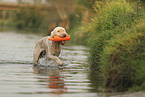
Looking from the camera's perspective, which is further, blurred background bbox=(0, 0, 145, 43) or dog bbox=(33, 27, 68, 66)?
blurred background bbox=(0, 0, 145, 43)

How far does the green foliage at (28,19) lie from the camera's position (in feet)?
195

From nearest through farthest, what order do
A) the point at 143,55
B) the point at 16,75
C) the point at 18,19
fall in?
the point at 143,55 < the point at 16,75 < the point at 18,19

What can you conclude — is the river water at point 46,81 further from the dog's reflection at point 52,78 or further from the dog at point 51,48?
the dog at point 51,48

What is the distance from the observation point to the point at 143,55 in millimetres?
8125

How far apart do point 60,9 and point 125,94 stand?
55.0 metres

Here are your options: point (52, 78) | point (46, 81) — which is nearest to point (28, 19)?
point (52, 78)

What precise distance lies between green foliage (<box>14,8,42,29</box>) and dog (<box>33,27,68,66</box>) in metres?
46.9

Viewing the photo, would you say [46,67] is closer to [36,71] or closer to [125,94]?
[36,71]

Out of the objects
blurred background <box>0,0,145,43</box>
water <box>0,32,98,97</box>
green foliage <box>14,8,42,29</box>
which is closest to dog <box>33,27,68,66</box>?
water <box>0,32,98,97</box>

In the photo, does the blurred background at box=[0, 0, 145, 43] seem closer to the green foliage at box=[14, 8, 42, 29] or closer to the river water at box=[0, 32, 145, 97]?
the green foliage at box=[14, 8, 42, 29]

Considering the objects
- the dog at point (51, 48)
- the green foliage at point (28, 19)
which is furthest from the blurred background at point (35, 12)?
the dog at point (51, 48)

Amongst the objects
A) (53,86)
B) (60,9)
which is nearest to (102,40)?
(53,86)

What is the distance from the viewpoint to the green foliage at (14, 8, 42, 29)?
59519mm

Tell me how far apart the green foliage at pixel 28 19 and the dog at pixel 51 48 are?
46907 mm
